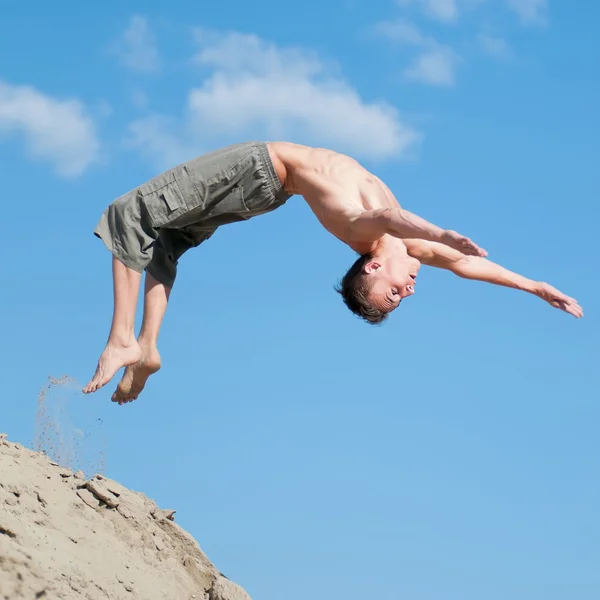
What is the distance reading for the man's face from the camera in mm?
7605

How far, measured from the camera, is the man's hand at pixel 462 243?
243 inches

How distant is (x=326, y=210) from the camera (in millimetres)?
7500

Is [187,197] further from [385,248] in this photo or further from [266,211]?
[385,248]

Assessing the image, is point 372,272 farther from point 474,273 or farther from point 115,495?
point 115,495

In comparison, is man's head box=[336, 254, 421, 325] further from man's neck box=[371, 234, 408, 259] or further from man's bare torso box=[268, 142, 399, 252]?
man's bare torso box=[268, 142, 399, 252]

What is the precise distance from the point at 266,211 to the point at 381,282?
1.13 meters

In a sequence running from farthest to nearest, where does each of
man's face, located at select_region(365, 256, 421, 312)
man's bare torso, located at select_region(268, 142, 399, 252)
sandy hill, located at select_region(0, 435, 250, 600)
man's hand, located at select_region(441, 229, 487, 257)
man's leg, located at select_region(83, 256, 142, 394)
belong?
man's leg, located at select_region(83, 256, 142, 394)
man's face, located at select_region(365, 256, 421, 312)
man's bare torso, located at select_region(268, 142, 399, 252)
sandy hill, located at select_region(0, 435, 250, 600)
man's hand, located at select_region(441, 229, 487, 257)

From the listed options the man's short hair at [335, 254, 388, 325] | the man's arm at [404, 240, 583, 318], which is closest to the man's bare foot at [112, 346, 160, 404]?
the man's short hair at [335, 254, 388, 325]

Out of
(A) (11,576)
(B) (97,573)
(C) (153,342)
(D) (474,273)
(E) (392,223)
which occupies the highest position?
(D) (474,273)

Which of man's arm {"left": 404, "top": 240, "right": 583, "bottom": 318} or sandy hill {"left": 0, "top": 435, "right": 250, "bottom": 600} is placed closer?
sandy hill {"left": 0, "top": 435, "right": 250, "bottom": 600}

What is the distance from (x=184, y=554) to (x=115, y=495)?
2.56 feet

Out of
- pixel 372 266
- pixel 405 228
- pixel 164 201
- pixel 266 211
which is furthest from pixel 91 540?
pixel 405 228

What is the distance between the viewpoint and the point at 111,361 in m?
7.71

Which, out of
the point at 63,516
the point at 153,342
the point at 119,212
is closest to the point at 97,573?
the point at 63,516
